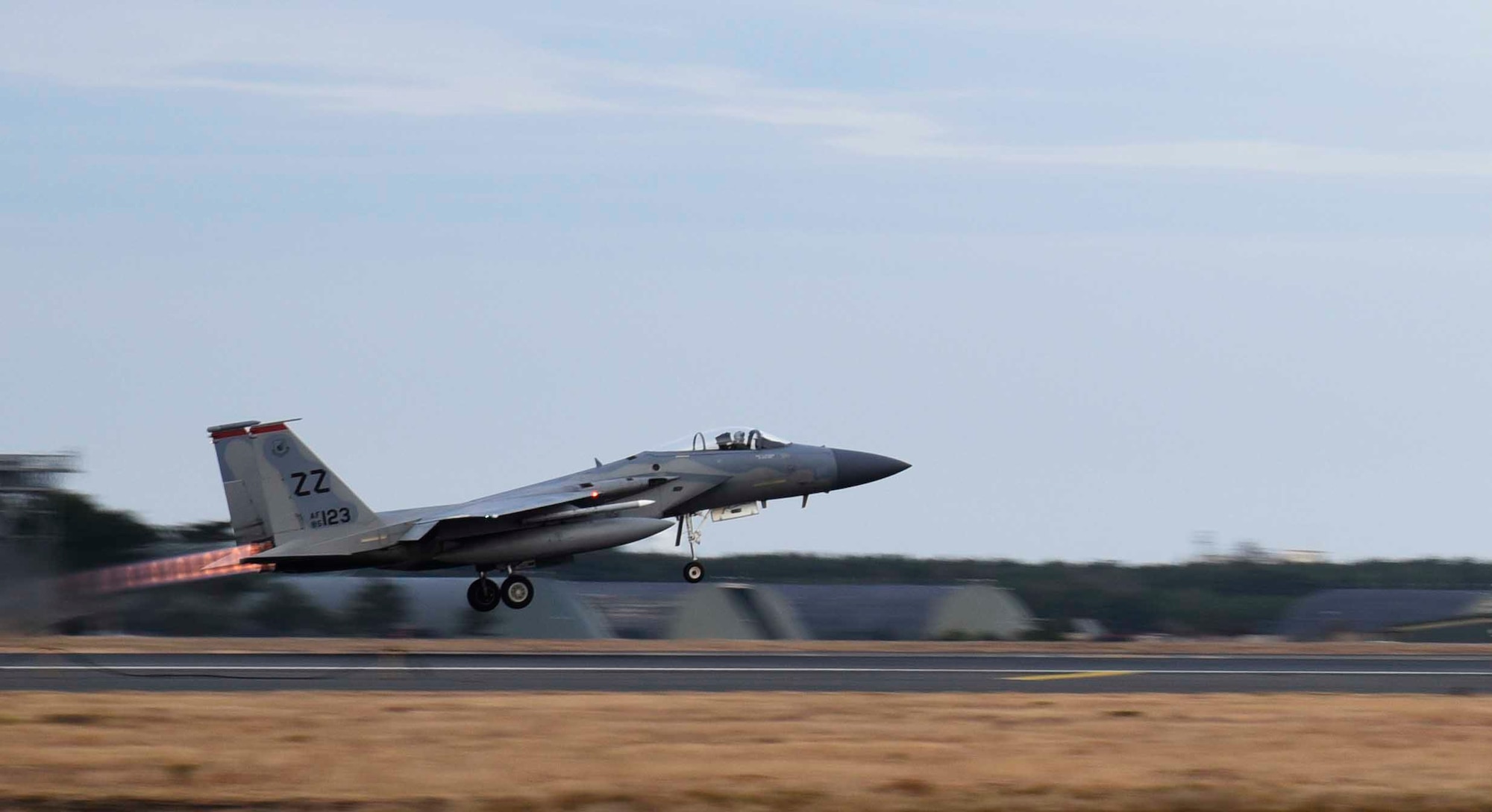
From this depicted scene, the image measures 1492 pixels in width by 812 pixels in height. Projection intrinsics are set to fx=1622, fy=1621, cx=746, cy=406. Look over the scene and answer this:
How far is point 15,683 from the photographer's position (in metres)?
20.6

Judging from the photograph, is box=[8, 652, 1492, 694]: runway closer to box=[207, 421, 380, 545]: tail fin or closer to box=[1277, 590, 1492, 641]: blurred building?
box=[207, 421, 380, 545]: tail fin

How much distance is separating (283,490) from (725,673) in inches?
497

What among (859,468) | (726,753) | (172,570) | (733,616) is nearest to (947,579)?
(733,616)

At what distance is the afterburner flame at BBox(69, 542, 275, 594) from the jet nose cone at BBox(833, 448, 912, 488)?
38.7 ft

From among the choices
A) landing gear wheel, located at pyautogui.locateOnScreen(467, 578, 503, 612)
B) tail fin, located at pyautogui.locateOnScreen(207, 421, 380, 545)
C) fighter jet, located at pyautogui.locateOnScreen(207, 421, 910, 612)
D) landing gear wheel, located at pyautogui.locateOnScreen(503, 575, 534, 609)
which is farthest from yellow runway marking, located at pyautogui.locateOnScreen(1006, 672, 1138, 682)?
tail fin, located at pyautogui.locateOnScreen(207, 421, 380, 545)

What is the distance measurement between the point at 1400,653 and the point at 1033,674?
1216 cm

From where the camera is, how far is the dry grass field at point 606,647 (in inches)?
1137

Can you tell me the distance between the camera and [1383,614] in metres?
46.5

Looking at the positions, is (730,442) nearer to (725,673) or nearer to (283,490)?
(283,490)

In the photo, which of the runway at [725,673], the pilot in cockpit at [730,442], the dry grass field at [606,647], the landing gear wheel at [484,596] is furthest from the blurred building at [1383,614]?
the landing gear wheel at [484,596]

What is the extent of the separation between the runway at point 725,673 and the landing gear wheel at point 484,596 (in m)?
6.09

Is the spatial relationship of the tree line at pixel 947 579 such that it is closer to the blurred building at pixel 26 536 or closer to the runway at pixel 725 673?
the blurred building at pixel 26 536

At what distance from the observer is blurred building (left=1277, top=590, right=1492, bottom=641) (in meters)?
44.1

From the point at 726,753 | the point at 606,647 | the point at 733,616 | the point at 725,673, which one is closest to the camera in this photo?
the point at 726,753
